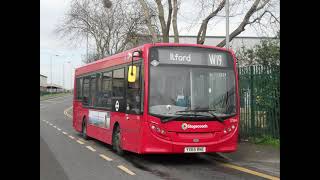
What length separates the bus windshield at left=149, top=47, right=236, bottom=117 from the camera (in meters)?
11.4

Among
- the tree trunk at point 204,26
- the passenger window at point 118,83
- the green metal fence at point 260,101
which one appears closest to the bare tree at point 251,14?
the tree trunk at point 204,26

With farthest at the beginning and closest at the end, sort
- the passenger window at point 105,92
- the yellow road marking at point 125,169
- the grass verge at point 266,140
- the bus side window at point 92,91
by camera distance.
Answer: the bus side window at point 92,91 < the grass verge at point 266,140 < the passenger window at point 105,92 < the yellow road marking at point 125,169

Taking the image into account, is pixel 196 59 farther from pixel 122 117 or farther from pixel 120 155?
pixel 120 155

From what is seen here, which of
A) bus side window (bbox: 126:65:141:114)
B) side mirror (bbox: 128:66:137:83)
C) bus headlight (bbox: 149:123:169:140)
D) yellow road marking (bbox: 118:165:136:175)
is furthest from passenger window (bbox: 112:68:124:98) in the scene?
yellow road marking (bbox: 118:165:136:175)

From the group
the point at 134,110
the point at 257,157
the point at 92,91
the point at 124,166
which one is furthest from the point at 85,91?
the point at 257,157

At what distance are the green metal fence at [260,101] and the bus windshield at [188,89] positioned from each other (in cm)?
339

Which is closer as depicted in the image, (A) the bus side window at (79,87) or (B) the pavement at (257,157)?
(B) the pavement at (257,157)

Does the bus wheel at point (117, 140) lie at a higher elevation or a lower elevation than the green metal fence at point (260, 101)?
lower

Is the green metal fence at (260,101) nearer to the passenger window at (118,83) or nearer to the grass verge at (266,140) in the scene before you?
the grass verge at (266,140)

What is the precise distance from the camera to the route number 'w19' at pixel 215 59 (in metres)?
12.0
